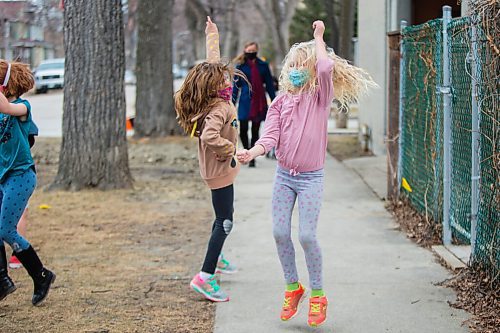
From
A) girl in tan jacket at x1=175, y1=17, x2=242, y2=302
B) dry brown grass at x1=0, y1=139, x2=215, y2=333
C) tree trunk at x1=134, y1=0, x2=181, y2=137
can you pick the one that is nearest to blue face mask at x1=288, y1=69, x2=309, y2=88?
girl in tan jacket at x1=175, y1=17, x2=242, y2=302

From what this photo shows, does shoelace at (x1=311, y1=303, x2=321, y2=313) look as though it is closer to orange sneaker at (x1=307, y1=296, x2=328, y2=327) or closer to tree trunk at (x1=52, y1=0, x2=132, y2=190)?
→ orange sneaker at (x1=307, y1=296, x2=328, y2=327)

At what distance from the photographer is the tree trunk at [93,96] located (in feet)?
34.4

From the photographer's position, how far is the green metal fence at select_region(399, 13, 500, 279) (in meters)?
5.45

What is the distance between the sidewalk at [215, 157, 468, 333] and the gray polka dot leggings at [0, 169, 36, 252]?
147cm

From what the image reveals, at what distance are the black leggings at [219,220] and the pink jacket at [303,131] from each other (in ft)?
2.45

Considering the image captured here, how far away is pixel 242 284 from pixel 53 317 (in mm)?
1466

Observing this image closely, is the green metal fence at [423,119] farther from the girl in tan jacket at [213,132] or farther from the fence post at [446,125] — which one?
the girl in tan jacket at [213,132]

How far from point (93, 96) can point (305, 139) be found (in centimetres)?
604

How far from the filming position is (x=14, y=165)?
5457 mm

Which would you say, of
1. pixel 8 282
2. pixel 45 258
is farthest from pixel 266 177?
pixel 8 282

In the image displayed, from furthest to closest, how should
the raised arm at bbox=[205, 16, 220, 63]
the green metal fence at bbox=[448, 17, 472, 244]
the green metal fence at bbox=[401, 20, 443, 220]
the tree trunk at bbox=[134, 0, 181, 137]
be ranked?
the tree trunk at bbox=[134, 0, 181, 137] → the green metal fence at bbox=[401, 20, 443, 220] → the green metal fence at bbox=[448, 17, 472, 244] → the raised arm at bbox=[205, 16, 220, 63]

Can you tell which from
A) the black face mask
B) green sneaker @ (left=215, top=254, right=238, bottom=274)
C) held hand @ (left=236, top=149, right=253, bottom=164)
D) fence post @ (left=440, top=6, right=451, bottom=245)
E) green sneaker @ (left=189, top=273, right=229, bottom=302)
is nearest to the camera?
held hand @ (left=236, top=149, right=253, bottom=164)

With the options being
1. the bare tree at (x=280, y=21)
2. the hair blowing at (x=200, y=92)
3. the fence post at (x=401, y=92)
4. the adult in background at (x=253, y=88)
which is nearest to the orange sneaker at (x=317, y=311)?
the hair blowing at (x=200, y=92)

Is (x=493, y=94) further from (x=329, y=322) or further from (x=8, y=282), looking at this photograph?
(x=8, y=282)
